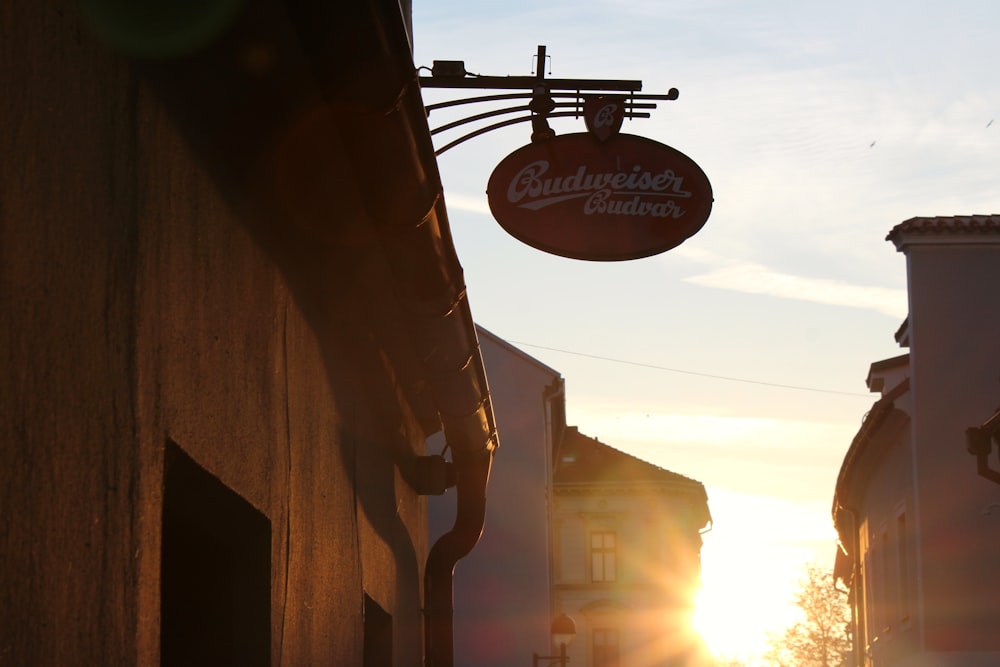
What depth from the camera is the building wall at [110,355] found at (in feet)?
9.04

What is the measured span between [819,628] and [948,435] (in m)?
49.2

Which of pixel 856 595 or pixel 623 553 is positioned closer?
pixel 856 595

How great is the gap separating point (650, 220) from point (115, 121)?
15.6 ft

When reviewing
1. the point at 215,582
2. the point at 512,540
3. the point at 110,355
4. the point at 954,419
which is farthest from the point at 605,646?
the point at 110,355

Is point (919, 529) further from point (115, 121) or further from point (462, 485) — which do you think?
point (115, 121)

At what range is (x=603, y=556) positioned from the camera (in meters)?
45.8

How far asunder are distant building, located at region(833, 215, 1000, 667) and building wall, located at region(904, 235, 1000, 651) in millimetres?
15

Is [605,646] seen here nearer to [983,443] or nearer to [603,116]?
[983,443]

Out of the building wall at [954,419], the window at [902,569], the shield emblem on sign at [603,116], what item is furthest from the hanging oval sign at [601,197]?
the window at [902,569]

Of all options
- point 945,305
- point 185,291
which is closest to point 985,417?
point 945,305

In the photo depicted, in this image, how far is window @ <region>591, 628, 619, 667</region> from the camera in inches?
1762

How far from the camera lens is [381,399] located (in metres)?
8.52

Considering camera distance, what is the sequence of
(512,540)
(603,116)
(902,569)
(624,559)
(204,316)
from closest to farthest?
(204,316) < (603,116) < (902,569) < (512,540) < (624,559)

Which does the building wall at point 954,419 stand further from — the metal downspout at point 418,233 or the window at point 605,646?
the window at point 605,646
